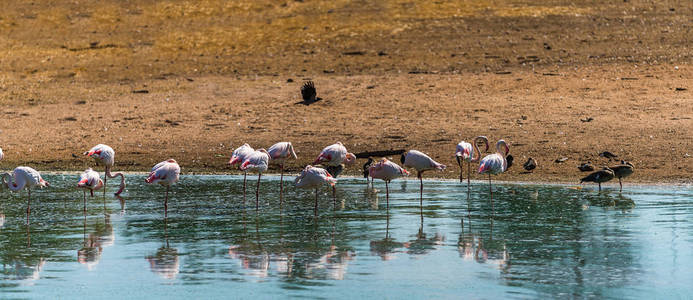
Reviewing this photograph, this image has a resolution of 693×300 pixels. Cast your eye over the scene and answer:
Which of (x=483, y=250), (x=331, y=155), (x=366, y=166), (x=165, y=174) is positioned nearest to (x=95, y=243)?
(x=165, y=174)

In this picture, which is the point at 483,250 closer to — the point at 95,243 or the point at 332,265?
the point at 332,265

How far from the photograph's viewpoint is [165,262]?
35.9 feet

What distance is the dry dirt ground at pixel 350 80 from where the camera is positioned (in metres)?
22.1

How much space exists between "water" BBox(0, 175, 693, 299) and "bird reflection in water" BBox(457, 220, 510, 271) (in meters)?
0.02

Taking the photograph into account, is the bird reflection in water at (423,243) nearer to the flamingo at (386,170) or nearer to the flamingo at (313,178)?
the flamingo at (313,178)

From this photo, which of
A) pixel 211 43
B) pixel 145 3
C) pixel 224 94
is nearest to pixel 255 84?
pixel 224 94

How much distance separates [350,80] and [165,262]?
17954 millimetres

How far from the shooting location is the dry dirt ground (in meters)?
22.1

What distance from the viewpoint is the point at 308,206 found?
15664 millimetres

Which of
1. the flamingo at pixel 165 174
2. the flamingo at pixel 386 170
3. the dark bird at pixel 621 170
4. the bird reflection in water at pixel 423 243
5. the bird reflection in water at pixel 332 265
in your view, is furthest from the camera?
the dark bird at pixel 621 170

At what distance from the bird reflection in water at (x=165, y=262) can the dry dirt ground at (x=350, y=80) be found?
914cm

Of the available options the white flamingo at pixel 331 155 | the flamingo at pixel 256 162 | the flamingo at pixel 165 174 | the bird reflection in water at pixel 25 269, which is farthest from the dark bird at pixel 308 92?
the bird reflection in water at pixel 25 269

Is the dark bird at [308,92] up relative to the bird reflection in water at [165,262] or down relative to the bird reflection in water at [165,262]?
up

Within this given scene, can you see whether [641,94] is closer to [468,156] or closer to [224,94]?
[468,156]
